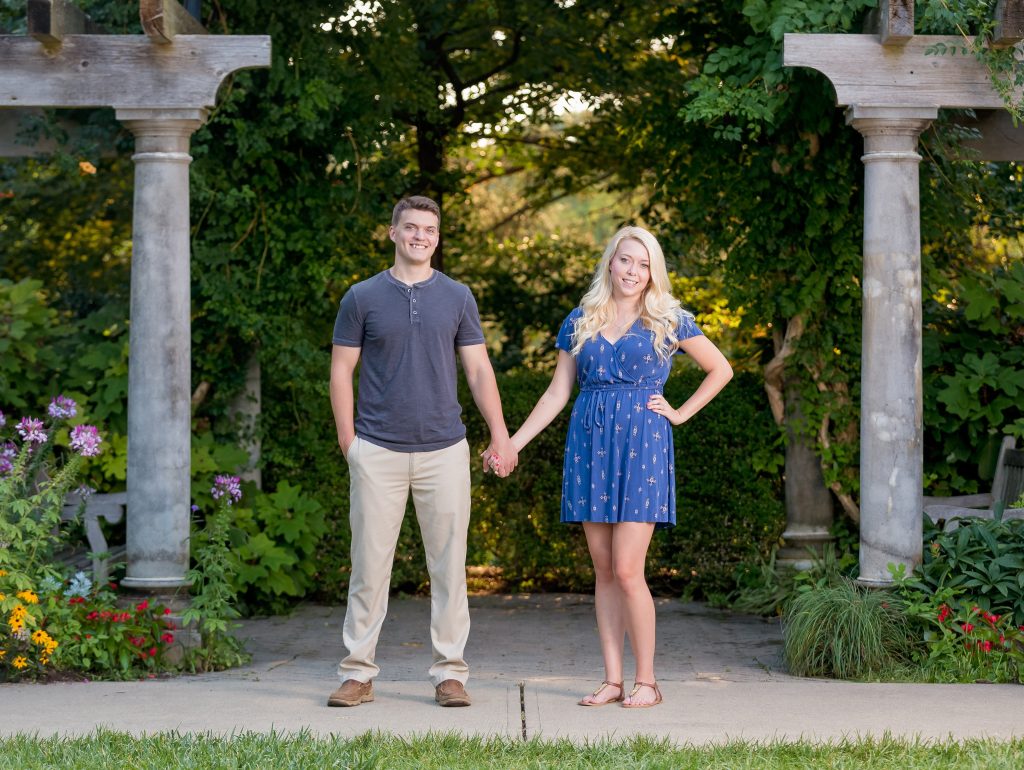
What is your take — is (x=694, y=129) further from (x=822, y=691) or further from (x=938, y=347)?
(x=822, y=691)

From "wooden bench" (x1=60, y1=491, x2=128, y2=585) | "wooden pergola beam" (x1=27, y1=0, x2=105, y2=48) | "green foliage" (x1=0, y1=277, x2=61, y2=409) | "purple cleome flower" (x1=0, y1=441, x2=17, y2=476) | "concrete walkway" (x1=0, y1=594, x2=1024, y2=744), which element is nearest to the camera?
"concrete walkway" (x1=0, y1=594, x2=1024, y2=744)

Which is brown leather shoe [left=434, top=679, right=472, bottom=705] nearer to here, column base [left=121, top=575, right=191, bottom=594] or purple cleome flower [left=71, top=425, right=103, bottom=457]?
column base [left=121, top=575, right=191, bottom=594]

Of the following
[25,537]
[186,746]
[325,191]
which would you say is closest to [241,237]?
[325,191]

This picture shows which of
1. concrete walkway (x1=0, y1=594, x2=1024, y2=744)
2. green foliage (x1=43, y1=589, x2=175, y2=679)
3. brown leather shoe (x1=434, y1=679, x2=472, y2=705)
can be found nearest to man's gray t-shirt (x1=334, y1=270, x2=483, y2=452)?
brown leather shoe (x1=434, y1=679, x2=472, y2=705)

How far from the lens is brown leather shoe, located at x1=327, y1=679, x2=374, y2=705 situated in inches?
187

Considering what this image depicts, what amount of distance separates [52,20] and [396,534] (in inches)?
118

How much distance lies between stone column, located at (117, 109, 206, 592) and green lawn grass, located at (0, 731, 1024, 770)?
173 cm

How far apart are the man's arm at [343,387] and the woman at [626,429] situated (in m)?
0.55

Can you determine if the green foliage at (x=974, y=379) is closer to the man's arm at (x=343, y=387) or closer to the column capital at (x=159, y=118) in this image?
the man's arm at (x=343, y=387)

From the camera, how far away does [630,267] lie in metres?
4.72

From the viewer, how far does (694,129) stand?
754cm

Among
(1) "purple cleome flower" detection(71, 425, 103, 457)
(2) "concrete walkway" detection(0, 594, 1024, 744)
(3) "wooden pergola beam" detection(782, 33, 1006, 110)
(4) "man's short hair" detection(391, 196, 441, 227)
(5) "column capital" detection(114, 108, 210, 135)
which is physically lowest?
(2) "concrete walkway" detection(0, 594, 1024, 744)

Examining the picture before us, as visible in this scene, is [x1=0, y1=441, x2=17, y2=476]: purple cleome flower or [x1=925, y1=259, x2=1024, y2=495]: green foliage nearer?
[x1=0, y1=441, x2=17, y2=476]: purple cleome flower

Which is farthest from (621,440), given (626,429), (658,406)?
(658,406)
